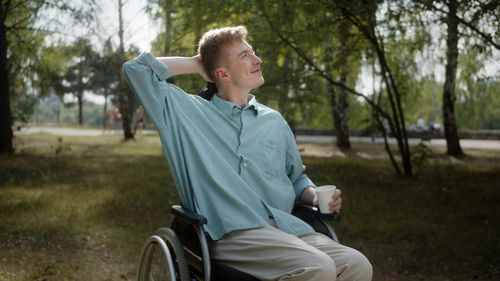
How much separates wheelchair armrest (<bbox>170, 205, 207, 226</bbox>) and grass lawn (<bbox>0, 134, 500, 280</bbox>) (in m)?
2.25

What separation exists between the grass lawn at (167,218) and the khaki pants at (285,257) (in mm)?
2379

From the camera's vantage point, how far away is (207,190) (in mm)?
2562

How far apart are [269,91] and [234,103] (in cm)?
632

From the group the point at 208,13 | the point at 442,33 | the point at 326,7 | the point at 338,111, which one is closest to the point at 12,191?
the point at 208,13

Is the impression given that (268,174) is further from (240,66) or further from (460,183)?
(460,183)

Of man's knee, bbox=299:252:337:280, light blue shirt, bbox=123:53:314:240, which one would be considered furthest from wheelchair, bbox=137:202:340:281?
man's knee, bbox=299:252:337:280

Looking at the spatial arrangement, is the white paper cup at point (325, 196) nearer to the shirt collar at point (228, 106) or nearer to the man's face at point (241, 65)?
the shirt collar at point (228, 106)

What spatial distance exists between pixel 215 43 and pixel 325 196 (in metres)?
0.99

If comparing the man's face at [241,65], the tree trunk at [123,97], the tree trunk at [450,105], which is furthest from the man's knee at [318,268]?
the tree trunk at [123,97]

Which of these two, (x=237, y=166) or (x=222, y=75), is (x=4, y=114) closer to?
(x=222, y=75)

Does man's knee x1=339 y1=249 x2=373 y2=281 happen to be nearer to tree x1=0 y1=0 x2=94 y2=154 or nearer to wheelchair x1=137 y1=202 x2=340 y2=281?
wheelchair x1=137 y1=202 x2=340 y2=281

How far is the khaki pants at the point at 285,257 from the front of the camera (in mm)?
2270

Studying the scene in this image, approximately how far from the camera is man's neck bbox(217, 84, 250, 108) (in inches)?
111

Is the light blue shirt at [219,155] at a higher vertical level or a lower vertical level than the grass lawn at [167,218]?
higher
